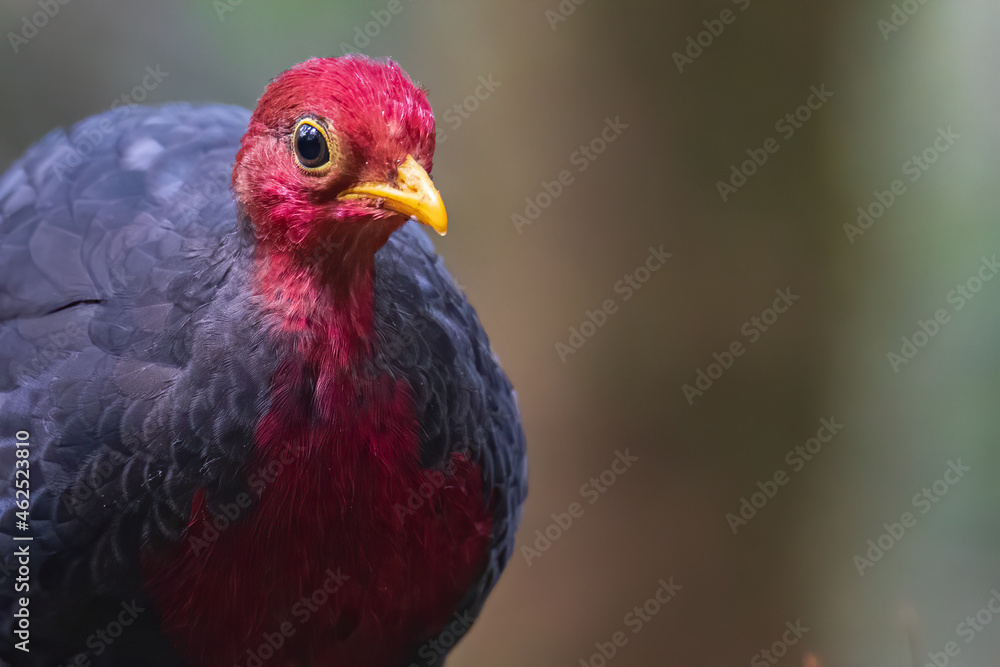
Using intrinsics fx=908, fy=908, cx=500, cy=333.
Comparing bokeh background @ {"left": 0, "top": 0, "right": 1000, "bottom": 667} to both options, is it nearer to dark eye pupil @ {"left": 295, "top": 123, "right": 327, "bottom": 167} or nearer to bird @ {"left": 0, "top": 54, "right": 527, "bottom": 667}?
bird @ {"left": 0, "top": 54, "right": 527, "bottom": 667}

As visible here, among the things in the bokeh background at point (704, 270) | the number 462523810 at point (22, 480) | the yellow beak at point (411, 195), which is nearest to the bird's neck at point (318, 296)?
the yellow beak at point (411, 195)

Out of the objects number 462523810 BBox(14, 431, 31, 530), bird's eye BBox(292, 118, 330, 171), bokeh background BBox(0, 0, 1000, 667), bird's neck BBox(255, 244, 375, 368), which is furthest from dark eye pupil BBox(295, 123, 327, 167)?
bokeh background BBox(0, 0, 1000, 667)

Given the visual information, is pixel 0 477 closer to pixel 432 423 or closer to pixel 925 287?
pixel 432 423

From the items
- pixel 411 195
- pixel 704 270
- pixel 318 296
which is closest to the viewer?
pixel 411 195

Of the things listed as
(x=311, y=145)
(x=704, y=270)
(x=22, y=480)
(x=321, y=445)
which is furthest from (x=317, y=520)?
(x=704, y=270)

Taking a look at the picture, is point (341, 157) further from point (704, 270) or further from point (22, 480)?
point (704, 270)

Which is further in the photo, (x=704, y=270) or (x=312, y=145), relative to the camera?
(x=704, y=270)

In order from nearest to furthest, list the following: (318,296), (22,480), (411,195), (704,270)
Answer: (411,195), (318,296), (22,480), (704,270)

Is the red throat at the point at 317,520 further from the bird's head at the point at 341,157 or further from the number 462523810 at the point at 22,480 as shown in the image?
the number 462523810 at the point at 22,480
